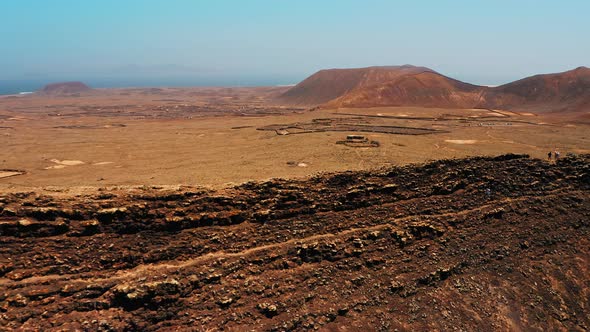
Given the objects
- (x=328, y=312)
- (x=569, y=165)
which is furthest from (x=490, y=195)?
(x=328, y=312)

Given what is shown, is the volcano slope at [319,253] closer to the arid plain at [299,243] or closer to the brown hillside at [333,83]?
the arid plain at [299,243]

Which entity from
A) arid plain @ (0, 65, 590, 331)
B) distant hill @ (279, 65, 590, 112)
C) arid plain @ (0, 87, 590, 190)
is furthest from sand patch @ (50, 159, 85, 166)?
distant hill @ (279, 65, 590, 112)

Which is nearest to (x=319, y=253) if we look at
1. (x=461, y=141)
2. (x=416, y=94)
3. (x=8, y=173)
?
(x=461, y=141)

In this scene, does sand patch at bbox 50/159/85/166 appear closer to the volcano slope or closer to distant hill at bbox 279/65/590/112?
the volcano slope

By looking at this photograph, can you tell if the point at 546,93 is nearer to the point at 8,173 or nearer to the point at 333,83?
the point at 333,83

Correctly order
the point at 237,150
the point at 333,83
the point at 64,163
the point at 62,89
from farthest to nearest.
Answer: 1. the point at 62,89
2. the point at 333,83
3. the point at 237,150
4. the point at 64,163

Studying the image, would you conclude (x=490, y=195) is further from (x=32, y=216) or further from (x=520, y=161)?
(x=32, y=216)

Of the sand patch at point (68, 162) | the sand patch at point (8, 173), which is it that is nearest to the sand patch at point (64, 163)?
the sand patch at point (68, 162)

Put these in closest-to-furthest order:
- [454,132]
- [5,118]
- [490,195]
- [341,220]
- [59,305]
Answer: [59,305] → [341,220] → [490,195] → [454,132] → [5,118]
